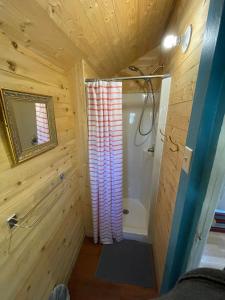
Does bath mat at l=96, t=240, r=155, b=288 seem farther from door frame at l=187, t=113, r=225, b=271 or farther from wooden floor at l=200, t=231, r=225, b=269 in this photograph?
door frame at l=187, t=113, r=225, b=271

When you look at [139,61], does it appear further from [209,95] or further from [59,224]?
[59,224]

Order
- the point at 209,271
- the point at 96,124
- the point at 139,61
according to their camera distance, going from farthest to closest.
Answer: the point at 139,61, the point at 96,124, the point at 209,271

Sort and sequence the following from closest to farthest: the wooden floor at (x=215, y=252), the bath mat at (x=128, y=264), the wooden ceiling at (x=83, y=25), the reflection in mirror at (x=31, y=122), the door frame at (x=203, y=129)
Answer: the door frame at (x=203, y=129) < the wooden ceiling at (x=83, y=25) < the reflection in mirror at (x=31, y=122) < the wooden floor at (x=215, y=252) < the bath mat at (x=128, y=264)

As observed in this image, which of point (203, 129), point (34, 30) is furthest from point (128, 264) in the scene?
point (34, 30)

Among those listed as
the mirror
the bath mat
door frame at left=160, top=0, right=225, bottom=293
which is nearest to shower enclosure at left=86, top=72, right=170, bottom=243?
the bath mat

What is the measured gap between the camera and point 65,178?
1.37m

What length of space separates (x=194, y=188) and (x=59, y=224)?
1118 millimetres

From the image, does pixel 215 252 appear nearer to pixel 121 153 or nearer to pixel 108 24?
pixel 121 153

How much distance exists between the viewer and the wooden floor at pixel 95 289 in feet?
4.41

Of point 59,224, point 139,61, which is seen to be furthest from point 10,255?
point 139,61

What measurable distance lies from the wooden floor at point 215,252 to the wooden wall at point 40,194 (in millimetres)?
1297

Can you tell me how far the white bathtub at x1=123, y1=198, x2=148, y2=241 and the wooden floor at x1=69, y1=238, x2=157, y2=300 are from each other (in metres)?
0.51

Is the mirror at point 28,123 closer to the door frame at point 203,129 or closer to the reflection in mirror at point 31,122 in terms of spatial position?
the reflection in mirror at point 31,122

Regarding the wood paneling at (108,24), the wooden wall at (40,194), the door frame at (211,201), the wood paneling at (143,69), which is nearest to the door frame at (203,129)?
the door frame at (211,201)
